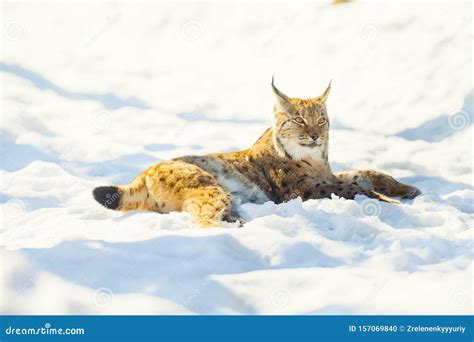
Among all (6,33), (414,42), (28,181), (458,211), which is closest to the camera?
(458,211)

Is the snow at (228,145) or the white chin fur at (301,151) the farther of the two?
the white chin fur at (301,151)

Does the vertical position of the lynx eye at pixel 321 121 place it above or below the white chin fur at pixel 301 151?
above

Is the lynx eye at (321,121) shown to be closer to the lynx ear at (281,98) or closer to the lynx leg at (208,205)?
the lynx ear at (281,98)

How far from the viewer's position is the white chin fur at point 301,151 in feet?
21.4

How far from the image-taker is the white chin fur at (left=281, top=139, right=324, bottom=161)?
652 centimetres

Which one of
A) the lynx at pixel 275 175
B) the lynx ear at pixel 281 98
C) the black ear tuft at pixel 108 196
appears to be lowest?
Result: the black ear tuft at pixel 108 196

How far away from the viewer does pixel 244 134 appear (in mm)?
9570

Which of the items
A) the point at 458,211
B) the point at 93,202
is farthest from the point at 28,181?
the point at 458,211

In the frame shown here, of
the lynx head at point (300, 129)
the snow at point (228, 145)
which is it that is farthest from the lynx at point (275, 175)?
the snow at point (228, 145)

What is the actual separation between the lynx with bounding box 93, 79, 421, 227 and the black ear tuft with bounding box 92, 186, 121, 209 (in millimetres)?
10

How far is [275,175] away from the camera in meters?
6.49

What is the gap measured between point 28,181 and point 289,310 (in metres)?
4.22

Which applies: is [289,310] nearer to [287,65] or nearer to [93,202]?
[93,202]

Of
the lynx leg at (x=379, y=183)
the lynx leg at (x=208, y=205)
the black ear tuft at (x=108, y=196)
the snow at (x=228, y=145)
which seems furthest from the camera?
the lynx leg at (x=379, y=183)
